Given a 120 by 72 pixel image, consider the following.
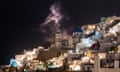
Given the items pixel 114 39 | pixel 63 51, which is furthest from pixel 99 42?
pixel 63 51

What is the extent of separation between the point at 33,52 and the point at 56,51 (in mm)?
2178

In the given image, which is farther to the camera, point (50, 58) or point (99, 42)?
point (50, 58)

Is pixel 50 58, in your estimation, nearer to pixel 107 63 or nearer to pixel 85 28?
pixel 85 28

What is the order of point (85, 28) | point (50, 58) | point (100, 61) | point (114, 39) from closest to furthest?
point (100, 61) → point (114, 39) → point (50, 58) → point (85, 28)

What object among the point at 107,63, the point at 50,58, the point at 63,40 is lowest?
the point at 107,63

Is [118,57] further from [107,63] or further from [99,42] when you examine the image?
[99,42]

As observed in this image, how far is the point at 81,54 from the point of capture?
93.9 ft

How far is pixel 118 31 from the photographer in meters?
30.9

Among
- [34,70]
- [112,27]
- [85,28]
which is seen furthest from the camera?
[85,28]

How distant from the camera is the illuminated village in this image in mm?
22305

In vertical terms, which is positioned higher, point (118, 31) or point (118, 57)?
point (118, 31)

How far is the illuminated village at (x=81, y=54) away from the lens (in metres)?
22.3

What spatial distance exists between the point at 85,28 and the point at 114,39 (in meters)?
9.06

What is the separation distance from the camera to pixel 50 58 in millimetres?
32406
